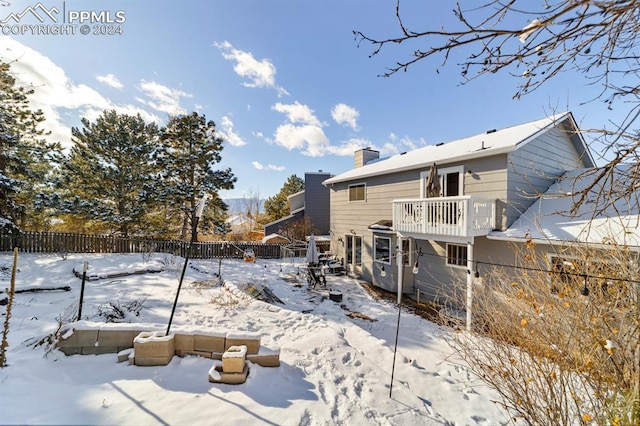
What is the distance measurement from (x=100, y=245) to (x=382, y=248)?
13233mm

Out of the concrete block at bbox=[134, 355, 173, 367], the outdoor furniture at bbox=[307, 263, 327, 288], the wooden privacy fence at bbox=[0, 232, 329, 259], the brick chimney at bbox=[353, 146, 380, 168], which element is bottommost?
the outdoor furniture at bbox=[307, 263, 327, 288]

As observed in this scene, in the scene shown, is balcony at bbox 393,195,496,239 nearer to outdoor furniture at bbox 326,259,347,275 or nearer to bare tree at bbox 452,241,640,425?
bare tree at bbox 452,241,640,425

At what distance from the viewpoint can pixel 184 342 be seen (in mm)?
3625

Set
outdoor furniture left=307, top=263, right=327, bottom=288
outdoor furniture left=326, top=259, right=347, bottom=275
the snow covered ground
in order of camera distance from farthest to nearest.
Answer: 1. outdoor furniture left=326, top=259, right=347, bottom=275
2. outdoor furniture left=307, top=263, right=327, bottom=288
3. the snow covered ground

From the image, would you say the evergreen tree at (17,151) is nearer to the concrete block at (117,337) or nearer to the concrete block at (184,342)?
the concrete block at (117,337)

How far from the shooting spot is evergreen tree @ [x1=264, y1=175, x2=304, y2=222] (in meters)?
26.5

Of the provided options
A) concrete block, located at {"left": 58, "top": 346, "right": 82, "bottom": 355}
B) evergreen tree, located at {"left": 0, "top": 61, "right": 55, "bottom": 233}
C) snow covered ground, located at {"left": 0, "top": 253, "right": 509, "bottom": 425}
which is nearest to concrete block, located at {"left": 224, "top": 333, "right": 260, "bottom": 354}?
snow covered ground, located at {"left": 0, "top": 253, "right": 509, "bottom": 425}

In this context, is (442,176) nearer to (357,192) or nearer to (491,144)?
(491,144)

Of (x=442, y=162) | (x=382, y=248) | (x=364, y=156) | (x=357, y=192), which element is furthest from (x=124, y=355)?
(x=364, y=156)

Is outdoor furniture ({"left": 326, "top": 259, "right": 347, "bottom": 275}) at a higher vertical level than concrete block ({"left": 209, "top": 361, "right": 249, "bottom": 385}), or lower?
lower

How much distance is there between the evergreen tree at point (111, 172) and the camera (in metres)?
13.7

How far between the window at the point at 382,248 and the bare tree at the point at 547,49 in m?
8.49

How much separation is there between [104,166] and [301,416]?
684 inches

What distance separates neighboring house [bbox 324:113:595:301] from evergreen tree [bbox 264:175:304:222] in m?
15.3
